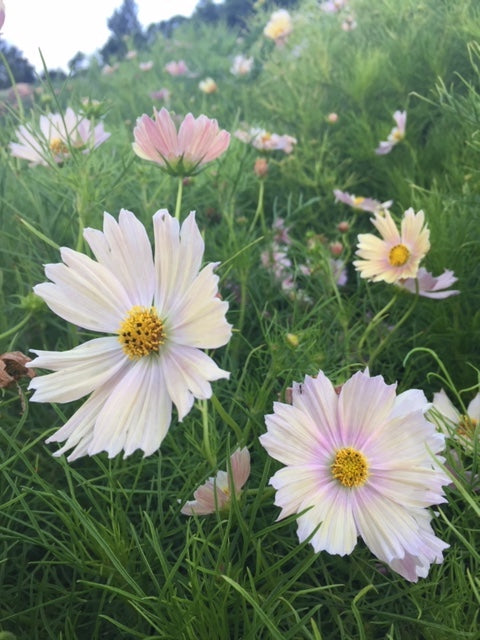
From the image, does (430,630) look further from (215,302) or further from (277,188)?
(277,188)

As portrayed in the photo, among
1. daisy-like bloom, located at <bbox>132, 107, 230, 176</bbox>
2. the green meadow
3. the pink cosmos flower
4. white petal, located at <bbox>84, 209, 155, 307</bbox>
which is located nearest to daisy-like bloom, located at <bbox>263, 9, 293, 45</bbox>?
the green meadow

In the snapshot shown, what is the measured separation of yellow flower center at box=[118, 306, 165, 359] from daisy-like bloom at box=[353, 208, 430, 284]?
0.31m

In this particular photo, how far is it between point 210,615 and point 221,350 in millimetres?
416

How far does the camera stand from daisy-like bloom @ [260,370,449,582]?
0.36m

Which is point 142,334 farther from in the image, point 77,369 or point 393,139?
point 393,139

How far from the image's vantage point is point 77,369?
387 millimetres

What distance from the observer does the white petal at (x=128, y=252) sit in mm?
377

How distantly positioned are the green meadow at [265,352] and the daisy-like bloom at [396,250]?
0.10 feet

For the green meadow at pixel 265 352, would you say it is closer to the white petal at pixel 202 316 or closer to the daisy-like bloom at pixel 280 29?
the white petal at pixel 202 316

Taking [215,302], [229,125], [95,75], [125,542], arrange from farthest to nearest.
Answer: [95,75] → [229,125] → [125,542] → [215,302]

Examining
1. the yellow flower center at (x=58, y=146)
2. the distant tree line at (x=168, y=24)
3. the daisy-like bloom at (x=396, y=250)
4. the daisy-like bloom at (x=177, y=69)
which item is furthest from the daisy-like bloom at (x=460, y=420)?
the distant tree line at (x=168, y=24)

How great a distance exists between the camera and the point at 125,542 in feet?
1.42

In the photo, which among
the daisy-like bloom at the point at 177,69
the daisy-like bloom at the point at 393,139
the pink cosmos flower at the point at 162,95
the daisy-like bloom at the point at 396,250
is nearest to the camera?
the daisy-like bloom at the point at 396,250

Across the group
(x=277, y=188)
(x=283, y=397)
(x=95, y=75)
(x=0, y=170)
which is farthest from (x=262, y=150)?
(x=95, y=75)
